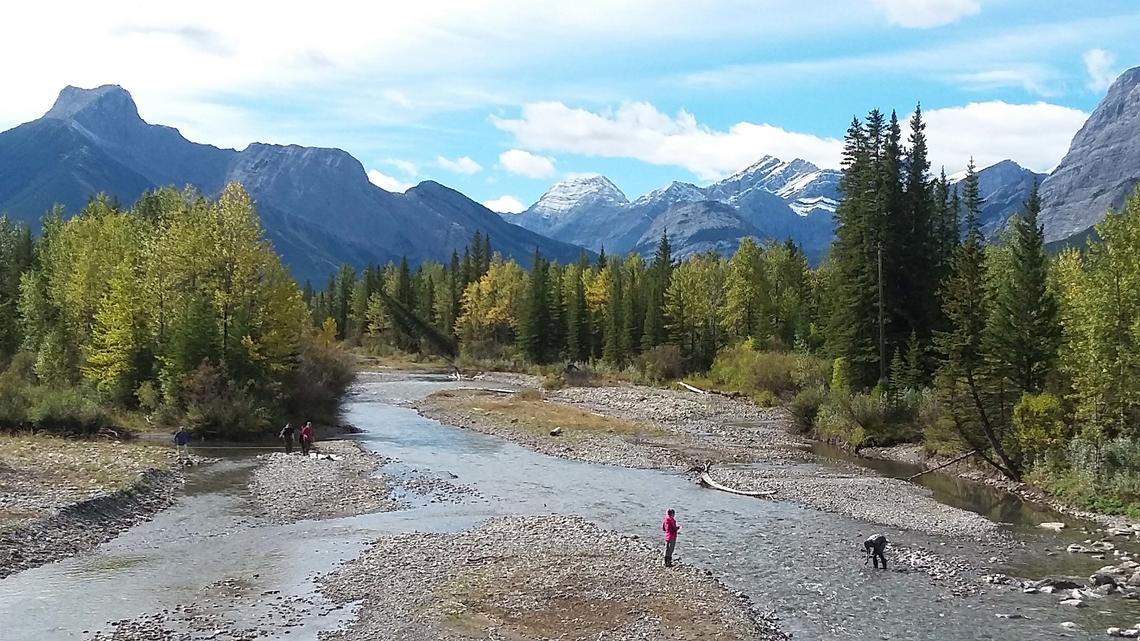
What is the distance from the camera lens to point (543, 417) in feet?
219

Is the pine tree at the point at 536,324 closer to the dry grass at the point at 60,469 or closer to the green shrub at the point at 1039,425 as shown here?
the dry grass at the point at 60,469

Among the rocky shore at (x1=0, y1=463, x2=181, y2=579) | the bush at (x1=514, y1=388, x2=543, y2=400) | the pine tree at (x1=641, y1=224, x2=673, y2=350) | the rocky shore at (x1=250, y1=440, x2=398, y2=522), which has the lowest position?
the rocky shore at (x1=250, y1=440, x2=398, y2=522)

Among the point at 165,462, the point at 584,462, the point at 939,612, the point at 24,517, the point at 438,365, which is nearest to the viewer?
the point at 939,612

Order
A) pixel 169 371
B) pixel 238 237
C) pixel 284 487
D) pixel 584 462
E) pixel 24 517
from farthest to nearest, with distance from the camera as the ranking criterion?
1. pixel 238 237
2. pixel 169 371
3. pixel 584 462
4. pixel 284 487
5. pixel 24 517

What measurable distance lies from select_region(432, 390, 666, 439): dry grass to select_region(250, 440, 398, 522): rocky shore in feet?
51.1

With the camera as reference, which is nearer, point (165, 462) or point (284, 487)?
point (284, 487)

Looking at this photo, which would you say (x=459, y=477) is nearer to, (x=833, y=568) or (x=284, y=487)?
(x=284, y=487)

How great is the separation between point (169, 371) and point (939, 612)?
1897 inches

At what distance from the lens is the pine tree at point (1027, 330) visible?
1807 inches

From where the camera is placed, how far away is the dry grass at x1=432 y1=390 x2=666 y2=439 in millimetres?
61250

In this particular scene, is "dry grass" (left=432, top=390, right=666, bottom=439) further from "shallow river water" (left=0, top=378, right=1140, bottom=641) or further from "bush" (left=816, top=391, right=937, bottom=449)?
"shallow river water" (left=0, top=378, right=1140, bottom=641)

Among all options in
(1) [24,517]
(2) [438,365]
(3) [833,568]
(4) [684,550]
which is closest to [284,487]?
(1) [24,517]

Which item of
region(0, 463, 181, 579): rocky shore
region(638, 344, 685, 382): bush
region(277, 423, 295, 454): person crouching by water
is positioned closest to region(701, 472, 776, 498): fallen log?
region(277, 423, 295, 454): person crouching by water

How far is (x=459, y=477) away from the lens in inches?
1757
